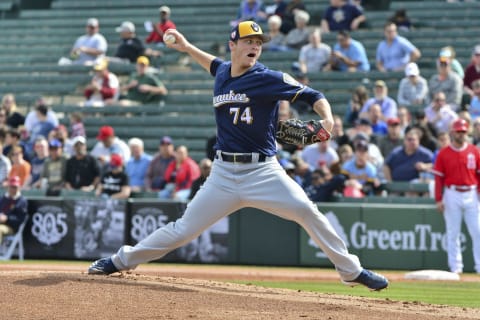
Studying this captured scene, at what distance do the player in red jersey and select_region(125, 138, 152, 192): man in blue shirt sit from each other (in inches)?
225

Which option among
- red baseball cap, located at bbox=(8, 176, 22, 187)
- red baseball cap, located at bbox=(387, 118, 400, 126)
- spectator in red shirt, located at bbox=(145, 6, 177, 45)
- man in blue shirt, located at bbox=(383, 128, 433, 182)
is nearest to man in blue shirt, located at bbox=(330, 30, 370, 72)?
red baseball cap, located at bbox=(387, 118, 400, 126)

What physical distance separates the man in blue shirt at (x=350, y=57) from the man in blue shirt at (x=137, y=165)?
14.6ft

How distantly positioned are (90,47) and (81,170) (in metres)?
5.36

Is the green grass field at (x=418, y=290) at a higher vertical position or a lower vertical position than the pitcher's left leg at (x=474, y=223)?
lower

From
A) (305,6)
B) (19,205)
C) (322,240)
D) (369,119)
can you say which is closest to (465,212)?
(369,119)

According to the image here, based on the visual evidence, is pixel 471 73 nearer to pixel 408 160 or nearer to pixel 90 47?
pixel 408 160

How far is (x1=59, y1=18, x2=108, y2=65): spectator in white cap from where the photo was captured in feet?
70.8

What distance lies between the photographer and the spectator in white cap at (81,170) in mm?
16969

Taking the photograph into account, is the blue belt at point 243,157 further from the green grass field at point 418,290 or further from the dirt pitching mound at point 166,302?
the green grass field at point 418,290

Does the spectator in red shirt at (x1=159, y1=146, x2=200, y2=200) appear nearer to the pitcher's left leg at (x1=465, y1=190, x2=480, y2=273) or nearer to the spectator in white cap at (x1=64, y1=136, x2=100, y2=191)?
the spectator in white cap at (x1=64, y1=136, x2=100, y2=191)

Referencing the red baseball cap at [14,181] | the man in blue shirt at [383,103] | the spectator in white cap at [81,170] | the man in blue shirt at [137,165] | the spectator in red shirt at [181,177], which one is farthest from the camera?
the man in blue shirt at [137,165]

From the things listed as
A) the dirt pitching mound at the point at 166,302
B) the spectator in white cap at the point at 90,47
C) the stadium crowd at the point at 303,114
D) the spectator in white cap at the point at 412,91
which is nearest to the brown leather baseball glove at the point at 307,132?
the dirt pitching mound at the point at 166,302

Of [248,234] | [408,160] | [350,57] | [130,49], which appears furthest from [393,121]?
[130,49]

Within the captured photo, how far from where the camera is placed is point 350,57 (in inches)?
750
